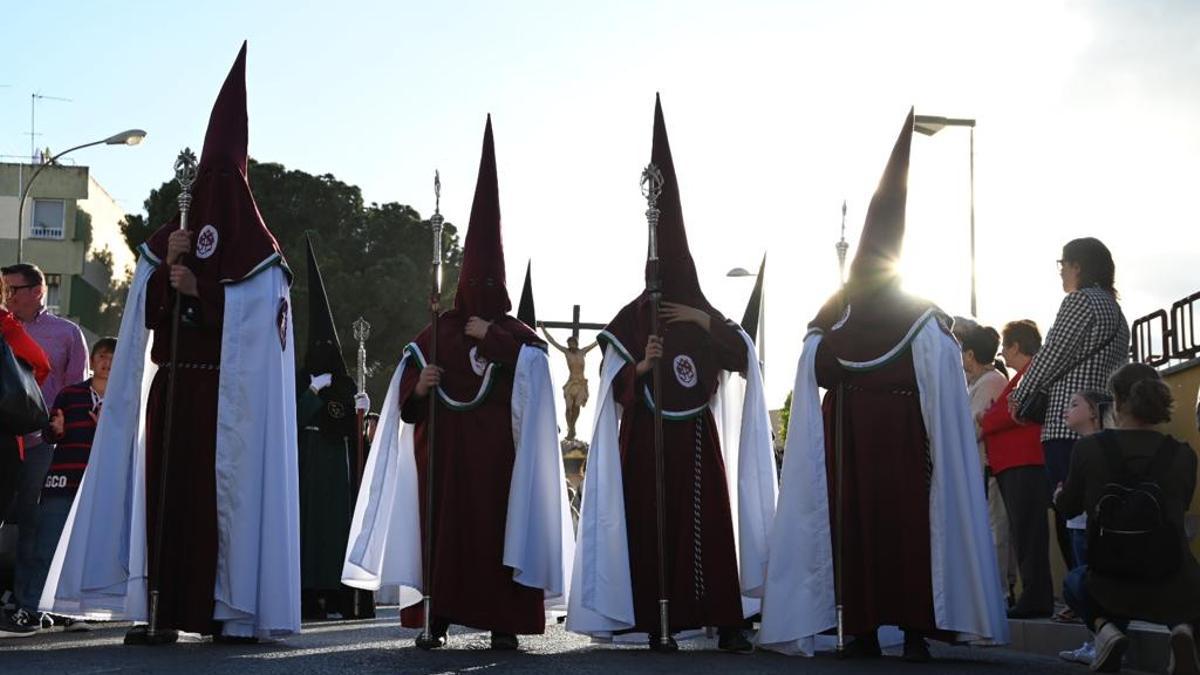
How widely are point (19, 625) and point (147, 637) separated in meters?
1.94

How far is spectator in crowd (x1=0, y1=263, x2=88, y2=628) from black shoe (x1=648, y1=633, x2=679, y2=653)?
3.84 metres

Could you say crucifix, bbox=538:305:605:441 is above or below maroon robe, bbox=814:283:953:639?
above

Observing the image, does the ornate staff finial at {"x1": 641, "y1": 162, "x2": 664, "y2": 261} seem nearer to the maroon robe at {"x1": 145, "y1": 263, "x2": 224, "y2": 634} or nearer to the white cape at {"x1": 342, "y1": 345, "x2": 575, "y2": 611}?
the white cape at {"x1": 342, "y1": 345, "x2": 575, "y2": 611}

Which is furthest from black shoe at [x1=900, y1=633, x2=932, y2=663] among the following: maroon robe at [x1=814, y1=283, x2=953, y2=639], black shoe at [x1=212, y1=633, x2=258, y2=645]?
black shoe at [x1=212, y1=633, x2=258, y2=645]

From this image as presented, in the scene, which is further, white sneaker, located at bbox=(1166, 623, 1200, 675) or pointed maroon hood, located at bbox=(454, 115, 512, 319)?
pointed maroon hood, located at bbox=(454, 115, 512, 319)

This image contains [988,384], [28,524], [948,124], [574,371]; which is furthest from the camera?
[574,371]

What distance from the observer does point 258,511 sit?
Answer: 10070 millimetres

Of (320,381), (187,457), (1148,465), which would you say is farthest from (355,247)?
(1148,465)

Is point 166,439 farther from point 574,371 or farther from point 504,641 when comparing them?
point 574,371

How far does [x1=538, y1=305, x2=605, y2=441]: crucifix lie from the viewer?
44938mm

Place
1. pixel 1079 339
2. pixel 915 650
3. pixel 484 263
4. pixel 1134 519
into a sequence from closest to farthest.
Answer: pixel 1134 519 < pixel 915 650 < pixel 1079 339 < pixel 484 263

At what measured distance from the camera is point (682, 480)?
35.2 feet

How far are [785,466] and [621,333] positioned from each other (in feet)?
4.45

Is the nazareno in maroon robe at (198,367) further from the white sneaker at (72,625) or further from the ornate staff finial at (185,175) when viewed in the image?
the white sneaker at (72,625)
